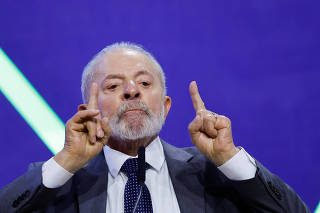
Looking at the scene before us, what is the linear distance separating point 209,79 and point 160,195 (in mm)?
628

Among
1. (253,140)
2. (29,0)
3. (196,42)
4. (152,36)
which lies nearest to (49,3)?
(29,0)

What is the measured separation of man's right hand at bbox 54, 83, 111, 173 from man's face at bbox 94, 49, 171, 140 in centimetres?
14

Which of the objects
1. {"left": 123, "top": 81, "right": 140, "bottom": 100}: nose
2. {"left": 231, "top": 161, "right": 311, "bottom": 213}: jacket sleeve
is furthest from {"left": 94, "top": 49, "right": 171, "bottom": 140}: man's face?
{"left": 231, "top": 161, "right": 311, "bottom": 213}: jacket sleeve

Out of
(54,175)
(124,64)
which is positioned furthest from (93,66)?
(54,175)

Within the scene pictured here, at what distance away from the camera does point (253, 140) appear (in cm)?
185

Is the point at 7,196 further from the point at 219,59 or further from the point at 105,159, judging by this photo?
the point at 219,59

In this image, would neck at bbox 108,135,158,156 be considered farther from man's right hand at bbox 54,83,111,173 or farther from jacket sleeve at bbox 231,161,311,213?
jacket sleeve at bbox 231,161,311,213

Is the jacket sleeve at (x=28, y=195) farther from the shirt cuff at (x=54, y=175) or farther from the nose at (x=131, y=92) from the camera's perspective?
the nose at (x=131, y=92)

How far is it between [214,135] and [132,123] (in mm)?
283

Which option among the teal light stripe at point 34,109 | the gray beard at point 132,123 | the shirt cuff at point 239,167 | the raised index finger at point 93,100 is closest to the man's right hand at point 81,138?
the raised index finger at point 93,100

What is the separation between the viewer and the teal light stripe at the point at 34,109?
5.91ft

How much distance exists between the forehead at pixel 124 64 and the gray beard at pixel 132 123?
0.47 feet

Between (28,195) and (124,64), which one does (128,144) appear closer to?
(124,64)

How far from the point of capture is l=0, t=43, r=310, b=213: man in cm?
129
